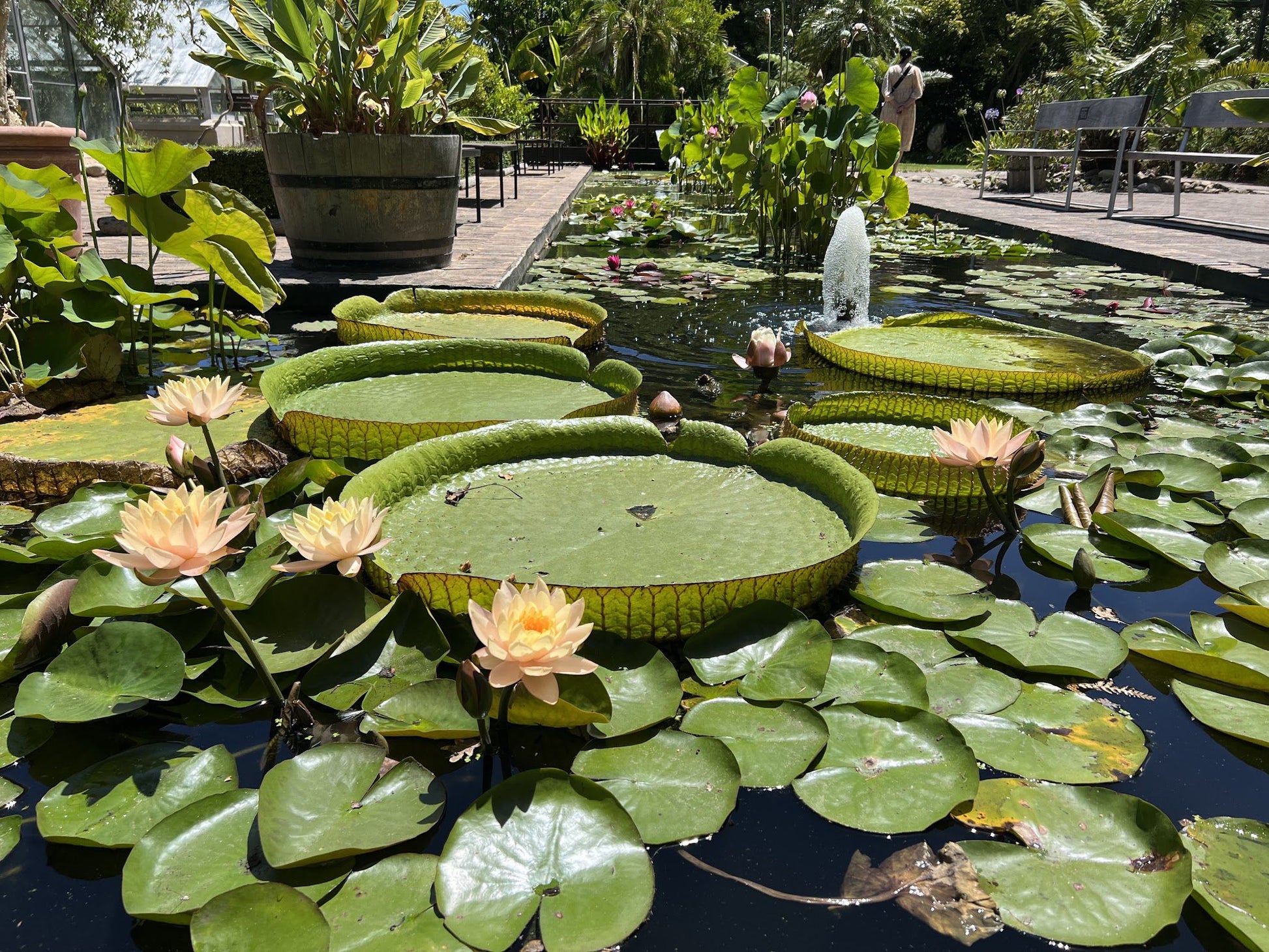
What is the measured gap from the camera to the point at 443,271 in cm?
391

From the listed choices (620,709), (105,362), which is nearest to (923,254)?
(105,362)

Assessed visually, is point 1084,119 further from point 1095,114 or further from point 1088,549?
point 1088,549

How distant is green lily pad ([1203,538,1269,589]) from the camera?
1.43 metres

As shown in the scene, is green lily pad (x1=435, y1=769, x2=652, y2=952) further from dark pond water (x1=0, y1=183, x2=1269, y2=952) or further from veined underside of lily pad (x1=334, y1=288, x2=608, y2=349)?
veined underside of lily pad (x1=334, y1=288, x2=608, y2=349)

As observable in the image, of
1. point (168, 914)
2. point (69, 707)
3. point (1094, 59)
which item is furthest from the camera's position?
point (1094, 59)

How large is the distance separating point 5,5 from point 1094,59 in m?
18.6

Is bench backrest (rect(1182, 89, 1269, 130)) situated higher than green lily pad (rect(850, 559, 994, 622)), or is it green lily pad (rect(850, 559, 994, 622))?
bench backrest (rect(1182, 89, 1269, 130))

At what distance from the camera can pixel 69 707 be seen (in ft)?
3.44

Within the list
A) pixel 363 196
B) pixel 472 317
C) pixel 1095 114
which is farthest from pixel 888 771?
pixel 1095 114

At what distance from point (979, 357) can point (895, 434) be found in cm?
97

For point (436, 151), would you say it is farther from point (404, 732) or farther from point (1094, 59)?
point (1094, 59)

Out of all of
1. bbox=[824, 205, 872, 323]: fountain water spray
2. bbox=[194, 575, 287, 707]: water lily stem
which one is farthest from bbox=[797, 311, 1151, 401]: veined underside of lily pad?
bbox=[194, 575, 287, 707]: water lily stem

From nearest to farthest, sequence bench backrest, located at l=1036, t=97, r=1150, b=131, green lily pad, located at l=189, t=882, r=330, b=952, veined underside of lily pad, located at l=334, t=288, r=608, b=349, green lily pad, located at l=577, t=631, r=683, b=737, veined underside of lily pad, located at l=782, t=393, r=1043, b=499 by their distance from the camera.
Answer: green lily pad, located at l=189, t=882, r=330, b=952 → green lily pad, located at l=577, t=631, r=683, b=737 → veined underside of lily pad, located at l=782, t=393, r=1043, b=499 → veined underside of lily pad, located at l=334, t=288, r=608, b=349 → bench backrest, located at l=1036, t=97, r=1150, b=131

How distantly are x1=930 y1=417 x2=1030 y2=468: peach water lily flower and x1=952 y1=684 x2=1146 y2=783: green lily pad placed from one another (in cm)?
42
